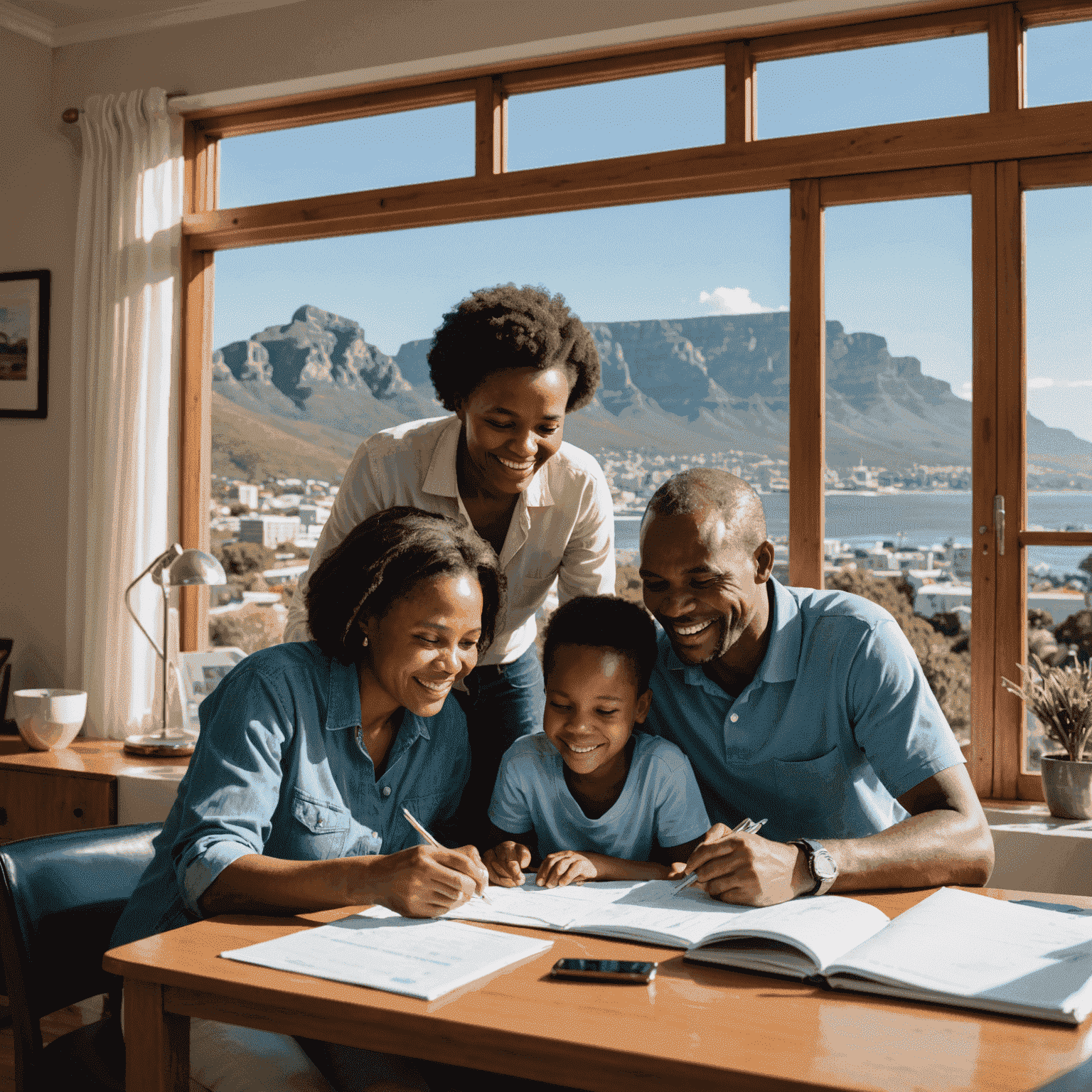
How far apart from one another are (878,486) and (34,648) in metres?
2.98

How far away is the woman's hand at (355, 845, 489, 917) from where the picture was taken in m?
Result: 1.39

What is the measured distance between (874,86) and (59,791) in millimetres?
3158

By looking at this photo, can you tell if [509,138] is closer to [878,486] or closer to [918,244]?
[918,244]

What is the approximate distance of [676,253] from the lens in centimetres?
339

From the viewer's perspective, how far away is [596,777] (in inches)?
73.9

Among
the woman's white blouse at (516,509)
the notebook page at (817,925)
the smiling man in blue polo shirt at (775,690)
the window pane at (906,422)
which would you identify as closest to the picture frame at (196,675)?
the woman's white blouse at (516,509)

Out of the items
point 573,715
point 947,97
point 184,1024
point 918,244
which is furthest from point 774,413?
point 184,1024

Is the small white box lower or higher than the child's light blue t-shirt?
lower

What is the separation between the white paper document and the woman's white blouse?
0.91m

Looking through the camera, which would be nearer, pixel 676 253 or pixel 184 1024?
pixel 184 1024

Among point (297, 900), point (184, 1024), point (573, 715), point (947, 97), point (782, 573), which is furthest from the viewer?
point (782, 573)

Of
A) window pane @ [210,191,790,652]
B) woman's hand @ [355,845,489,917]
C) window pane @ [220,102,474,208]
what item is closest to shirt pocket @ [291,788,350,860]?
woman's hand @ [355,845,489,917]

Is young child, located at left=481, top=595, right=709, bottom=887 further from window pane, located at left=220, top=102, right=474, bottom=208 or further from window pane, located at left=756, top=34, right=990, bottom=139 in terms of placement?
window pane, located at left=220, top=102, right=474, bottom=208

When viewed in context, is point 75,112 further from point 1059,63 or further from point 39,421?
point 1059,63
